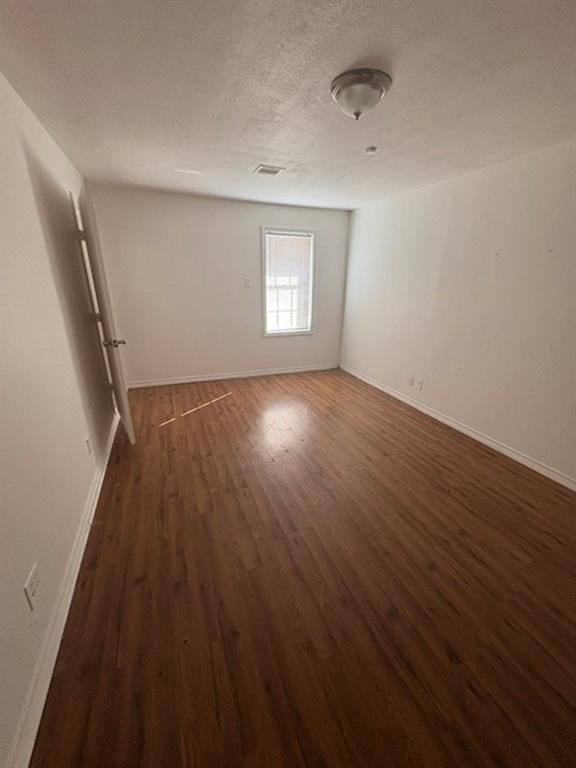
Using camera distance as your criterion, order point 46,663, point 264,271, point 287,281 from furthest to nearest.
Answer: point 287,281
point 264,271
point 46,663

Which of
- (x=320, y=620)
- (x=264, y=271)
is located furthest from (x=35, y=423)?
(x=264, y=271)

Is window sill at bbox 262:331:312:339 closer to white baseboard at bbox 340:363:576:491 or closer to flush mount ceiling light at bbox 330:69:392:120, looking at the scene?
white baseboard at bbox 340:363:576:491

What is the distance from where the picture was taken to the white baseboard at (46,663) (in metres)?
0.96

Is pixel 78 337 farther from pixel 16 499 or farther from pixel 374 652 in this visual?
pixel 374 652

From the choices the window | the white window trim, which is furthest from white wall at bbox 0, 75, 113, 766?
the window

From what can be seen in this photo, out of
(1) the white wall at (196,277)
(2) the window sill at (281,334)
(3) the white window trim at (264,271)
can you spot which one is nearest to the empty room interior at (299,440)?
(1) the white wall at (196,277)

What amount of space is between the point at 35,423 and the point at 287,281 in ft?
12.9

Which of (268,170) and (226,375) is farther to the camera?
(226,375)

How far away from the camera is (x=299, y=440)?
9.86ft

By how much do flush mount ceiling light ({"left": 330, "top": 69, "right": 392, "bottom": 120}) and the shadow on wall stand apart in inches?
65.8

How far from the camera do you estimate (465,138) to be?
2.14m

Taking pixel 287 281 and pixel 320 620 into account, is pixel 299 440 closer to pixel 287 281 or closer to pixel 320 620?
pixel 320 620

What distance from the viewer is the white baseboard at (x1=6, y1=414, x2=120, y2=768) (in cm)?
96

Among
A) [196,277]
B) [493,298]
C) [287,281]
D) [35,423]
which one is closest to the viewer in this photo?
[35,423]
